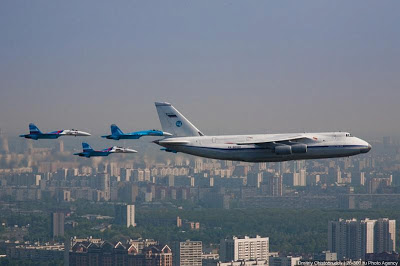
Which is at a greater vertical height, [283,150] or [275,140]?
[275,140]

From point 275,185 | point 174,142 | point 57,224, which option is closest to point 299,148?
point 174,142

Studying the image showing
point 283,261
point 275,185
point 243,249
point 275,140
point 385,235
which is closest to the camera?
point 275,140

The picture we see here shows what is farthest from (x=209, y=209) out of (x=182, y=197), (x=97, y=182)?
(x=97, y=182)

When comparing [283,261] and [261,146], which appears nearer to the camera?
[261,146]

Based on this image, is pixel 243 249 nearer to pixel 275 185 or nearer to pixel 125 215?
pixel 125 215

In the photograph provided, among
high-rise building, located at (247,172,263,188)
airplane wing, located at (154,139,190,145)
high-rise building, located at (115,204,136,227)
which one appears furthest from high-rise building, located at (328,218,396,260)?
airplane wing, located at (154,139,190,145)

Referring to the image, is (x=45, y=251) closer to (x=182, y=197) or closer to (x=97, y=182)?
(x=97, y=182)

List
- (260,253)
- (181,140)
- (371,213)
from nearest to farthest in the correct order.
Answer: (181,140) → (260,253) → (371,213)
